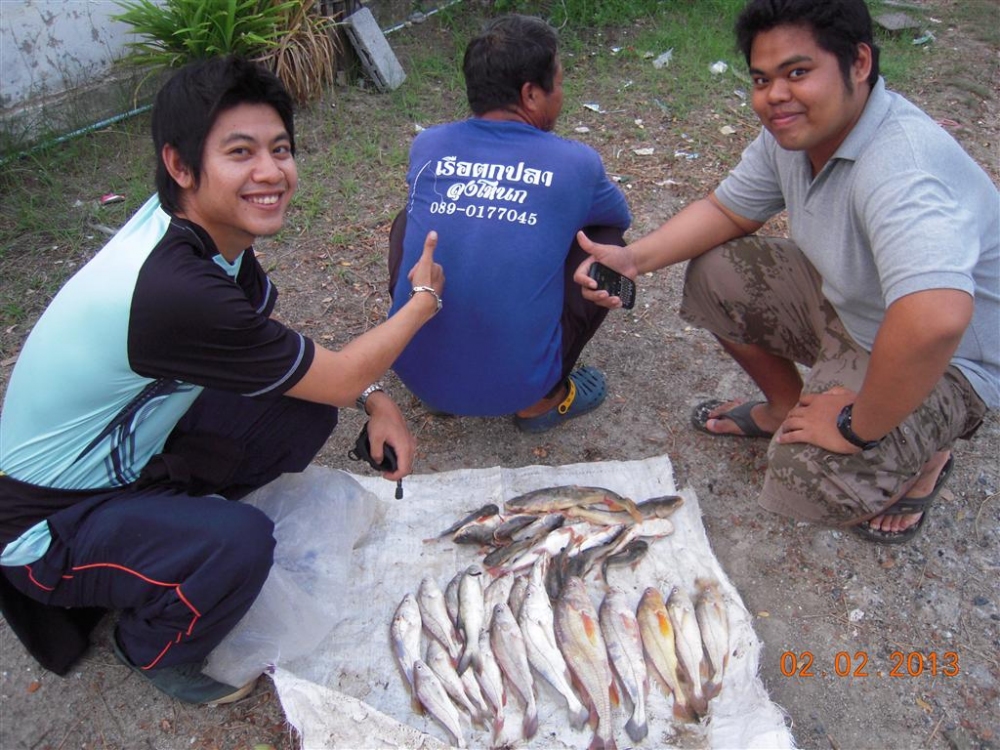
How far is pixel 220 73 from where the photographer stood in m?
2.09

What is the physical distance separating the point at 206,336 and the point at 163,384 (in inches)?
10.7

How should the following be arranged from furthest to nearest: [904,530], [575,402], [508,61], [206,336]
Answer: [575,402]
[904,530]
[508,61]
[206,336]

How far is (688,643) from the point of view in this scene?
2.49 m

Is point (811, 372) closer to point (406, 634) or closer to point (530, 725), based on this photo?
point (530, 725)

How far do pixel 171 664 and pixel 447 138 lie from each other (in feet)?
6.30

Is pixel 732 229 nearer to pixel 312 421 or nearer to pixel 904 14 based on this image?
pixel 312 421

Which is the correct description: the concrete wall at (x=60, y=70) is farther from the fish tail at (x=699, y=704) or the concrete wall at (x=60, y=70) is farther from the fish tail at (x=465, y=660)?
the fish tail at (x=699, y=704)

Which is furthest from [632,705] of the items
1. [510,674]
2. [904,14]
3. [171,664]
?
[904,14]

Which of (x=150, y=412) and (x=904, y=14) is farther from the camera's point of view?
(x=904, y=14)

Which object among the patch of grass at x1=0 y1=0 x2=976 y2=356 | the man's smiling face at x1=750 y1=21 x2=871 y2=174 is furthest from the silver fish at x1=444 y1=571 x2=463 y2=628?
the patch of grass at x1=0 y1=0 x2=976 y2=356

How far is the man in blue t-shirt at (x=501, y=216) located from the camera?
106 inches

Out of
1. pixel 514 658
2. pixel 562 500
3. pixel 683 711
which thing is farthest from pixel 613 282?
pixel 683 711

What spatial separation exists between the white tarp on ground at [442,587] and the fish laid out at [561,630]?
4 centimetres

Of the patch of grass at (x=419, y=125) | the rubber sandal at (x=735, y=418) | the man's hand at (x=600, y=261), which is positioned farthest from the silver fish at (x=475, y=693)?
the patch of grass at (x=419, y=125)
